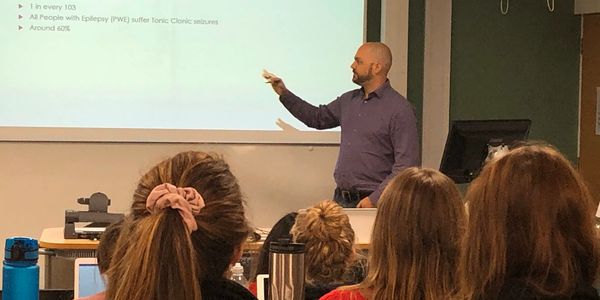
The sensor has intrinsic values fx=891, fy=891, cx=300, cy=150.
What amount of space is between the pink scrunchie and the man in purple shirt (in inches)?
125

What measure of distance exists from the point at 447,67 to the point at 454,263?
3856mm

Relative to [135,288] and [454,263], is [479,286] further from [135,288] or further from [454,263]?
[135,288]

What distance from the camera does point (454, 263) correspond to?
6.61 ft

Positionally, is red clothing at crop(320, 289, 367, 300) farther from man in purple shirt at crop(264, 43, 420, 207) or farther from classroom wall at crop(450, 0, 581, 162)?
classroom wall at crop(450, 0, 581, 162)

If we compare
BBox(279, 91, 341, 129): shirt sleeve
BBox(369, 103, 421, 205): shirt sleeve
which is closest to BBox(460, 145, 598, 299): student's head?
BBox(369, 103, 421, 205): shirt sleeve

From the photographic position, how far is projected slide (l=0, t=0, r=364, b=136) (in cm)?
498

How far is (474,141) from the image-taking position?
4262 mm

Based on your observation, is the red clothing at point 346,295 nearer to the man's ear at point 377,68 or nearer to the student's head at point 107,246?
the student's head at point 107,246

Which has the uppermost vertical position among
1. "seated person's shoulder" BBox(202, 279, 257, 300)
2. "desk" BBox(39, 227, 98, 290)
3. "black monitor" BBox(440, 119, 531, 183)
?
"black monitor" BBox(440, 119, 531, 183)

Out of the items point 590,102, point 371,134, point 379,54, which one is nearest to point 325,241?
point 371,134

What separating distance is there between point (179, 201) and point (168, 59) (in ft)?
12.0

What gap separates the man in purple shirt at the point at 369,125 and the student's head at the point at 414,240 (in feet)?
9.13

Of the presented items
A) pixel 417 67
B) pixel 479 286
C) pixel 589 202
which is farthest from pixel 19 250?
pixel 417 67

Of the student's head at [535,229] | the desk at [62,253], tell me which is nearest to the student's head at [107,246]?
the student's head at [535,229]
